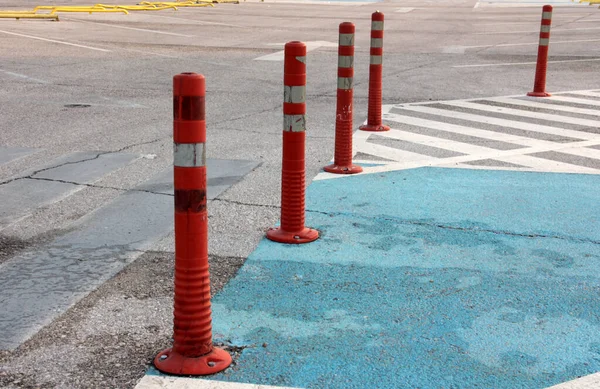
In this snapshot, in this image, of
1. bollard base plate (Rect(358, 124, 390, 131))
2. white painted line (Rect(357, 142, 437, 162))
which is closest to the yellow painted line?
bollard base plate (Rect(358, 124, 390, 131))

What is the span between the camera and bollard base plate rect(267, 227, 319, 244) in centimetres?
558

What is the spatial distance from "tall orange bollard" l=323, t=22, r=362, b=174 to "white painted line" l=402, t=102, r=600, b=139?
3242 mm

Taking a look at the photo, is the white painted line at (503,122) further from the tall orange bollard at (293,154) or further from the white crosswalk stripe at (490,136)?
the tall orange bollard at (293,154)

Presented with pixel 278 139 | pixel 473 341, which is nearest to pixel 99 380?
pixel 473 341

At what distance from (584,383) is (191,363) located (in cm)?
176

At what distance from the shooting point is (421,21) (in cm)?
2877

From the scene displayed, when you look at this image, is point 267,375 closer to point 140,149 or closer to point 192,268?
point 192,268

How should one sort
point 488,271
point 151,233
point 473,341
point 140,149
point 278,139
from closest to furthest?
1. point 473,341
2. point 488,271
3. point 151,233
4. point 140,149
5. point 278,139

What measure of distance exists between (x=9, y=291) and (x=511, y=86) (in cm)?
1057

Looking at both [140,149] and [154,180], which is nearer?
[154,180]

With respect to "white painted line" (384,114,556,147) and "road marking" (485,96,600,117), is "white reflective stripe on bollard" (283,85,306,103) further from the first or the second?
"road marking" (485,96,600,117)

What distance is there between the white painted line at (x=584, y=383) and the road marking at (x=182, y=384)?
126 centimetres

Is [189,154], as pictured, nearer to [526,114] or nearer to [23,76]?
[526,114]

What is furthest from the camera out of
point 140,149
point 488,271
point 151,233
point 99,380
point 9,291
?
point 140,149
